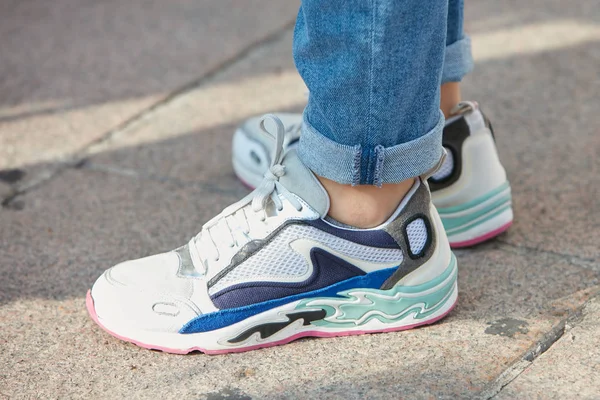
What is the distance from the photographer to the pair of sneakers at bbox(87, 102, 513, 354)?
1475mm

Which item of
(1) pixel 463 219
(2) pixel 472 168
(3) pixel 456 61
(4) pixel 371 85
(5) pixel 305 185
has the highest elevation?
(4) pixel 371 85

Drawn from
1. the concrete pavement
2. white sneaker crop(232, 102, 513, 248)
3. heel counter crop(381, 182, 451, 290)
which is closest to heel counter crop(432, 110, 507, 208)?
white sneaker crop(232, 102, 513, 248)

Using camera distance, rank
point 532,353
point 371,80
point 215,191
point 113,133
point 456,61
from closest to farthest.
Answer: point 371,80 → point 532,353 → point 456,61 → point 215,191 → point 113,133

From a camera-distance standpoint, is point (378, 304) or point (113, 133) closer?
point (378, 304)

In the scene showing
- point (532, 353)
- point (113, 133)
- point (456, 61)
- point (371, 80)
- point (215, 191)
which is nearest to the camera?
point (371, 80)

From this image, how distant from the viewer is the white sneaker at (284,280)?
4.83ft

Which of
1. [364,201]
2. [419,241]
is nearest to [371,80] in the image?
[364,201]

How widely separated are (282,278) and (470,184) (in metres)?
0.56

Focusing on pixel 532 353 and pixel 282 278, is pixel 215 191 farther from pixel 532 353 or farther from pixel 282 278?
pixel 532 353

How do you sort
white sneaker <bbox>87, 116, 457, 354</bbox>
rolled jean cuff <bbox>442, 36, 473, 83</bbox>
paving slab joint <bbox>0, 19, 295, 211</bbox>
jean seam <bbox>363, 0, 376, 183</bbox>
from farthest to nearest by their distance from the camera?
paving slab joint <bbox>0, 19, 295, 211</bbox> < rolled jean cuff <bbox>442, 36, 473, 83</bbox> < white sneaker <bbox>87, 116, 457, 354</bbox> < jean seam <bbox>363, 0, 376, 183</bbox>

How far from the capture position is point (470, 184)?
70.8 inches

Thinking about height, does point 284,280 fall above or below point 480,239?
above
